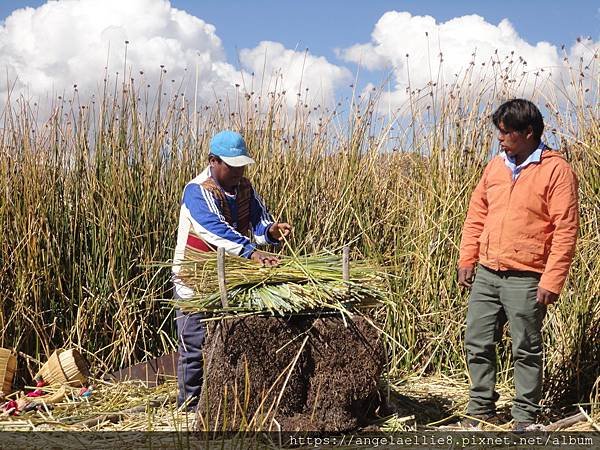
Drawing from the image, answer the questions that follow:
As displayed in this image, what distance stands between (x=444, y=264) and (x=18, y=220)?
2.77 metres

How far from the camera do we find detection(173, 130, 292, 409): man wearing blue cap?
11.8 feet

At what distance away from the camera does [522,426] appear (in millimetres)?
3420

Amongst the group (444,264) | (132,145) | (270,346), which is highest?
(132,145)

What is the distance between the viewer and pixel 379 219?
508cm

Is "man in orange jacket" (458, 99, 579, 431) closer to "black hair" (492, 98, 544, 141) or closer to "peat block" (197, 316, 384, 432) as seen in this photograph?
"black hair" (492, 98, 544, 141)

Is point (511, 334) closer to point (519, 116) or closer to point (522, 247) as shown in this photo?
point (522, 247)

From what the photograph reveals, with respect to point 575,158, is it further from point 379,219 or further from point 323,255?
point 323,255

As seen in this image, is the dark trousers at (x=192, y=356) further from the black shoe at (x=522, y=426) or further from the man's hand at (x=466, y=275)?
the black shoe at (x=522, y=426)

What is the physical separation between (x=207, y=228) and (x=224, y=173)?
31cm

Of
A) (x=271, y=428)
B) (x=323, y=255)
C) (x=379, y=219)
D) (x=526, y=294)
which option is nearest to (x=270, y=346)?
(x=271, y=428)

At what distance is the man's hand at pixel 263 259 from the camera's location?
3.48 metres

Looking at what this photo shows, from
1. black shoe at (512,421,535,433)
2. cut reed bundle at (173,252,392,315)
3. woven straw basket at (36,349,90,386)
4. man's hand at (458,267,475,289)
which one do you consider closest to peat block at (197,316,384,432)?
cut reed bundle at (173,252,392,315)

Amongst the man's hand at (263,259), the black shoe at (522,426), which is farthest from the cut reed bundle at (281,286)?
the black shoe at (522,426)

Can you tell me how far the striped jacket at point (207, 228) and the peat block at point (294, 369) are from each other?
411 mm
